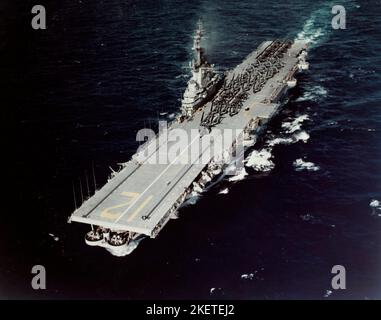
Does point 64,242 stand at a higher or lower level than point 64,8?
lower

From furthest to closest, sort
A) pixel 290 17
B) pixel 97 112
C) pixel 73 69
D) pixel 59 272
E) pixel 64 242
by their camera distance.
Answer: pixel 290 17 < pixel 73 69 < pixel 97 112 < pixel 64 242 < pixel 59 272

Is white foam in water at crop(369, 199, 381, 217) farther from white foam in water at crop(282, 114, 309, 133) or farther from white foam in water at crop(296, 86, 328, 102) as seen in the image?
white foam in water at crop(296, 86, 328, 102)

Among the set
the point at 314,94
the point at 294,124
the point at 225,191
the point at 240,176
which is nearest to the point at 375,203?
the point at 240,176

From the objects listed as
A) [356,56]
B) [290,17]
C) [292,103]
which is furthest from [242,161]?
[290,17]

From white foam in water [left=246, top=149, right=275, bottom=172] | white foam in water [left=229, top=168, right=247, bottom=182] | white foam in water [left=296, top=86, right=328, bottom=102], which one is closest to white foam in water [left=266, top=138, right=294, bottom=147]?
white foam in water [left=246, top=149, right=275, bottom=172]

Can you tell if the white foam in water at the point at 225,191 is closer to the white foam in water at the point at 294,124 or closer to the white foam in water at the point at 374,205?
the white foam in water at the point at 374,205
